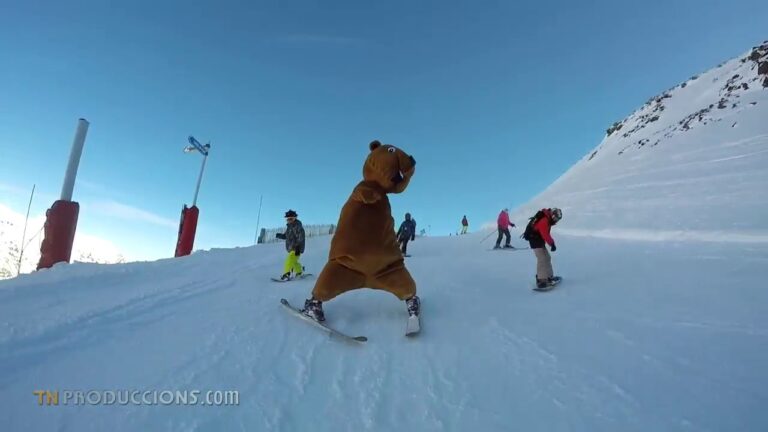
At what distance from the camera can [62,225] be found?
20.2ft

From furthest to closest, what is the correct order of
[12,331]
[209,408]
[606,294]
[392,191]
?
[606,294], [392,191], [12,331], [209,408]

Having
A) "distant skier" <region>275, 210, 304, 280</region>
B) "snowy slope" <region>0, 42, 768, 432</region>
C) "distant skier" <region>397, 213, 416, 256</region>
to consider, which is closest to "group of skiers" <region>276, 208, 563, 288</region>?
"distant skier" <region>275, 210, 304, 280</region>

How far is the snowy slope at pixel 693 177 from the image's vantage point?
37.9 feet

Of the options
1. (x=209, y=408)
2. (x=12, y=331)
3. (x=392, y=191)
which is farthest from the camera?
(x=392, y=191)

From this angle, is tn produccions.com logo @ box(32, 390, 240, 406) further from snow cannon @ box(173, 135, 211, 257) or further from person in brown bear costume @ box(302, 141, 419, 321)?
snow cannon @ box(173, 135, 211, 257)

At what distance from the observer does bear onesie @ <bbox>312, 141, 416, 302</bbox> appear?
3879 millimetres

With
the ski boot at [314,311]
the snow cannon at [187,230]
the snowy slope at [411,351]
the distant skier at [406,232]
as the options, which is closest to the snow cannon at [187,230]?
the snow cannon at [187,230]

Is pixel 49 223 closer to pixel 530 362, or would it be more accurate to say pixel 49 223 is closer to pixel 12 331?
pixel 12 331

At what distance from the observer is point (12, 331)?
3256 millimetres

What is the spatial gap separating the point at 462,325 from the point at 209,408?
8.00ft

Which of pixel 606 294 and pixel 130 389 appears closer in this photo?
pixel 130 389

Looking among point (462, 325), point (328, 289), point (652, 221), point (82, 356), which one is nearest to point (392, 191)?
Result: point (328, 289)

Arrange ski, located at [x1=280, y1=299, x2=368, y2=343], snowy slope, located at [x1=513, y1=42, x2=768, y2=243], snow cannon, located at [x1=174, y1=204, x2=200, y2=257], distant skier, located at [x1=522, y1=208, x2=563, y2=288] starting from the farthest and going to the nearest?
snowy slope, located at [x1=513, y1=42, x2=768, y2=243]
snow cannon, located at [x1=174, y1=204, x2=200, y2=257]
distant skier, located at [x1=522, y1=208, x2=563, y2=288]
ski, located at [x1=280, y1=299, x2=368, y2=343]

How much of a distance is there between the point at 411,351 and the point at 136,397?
201 cm
